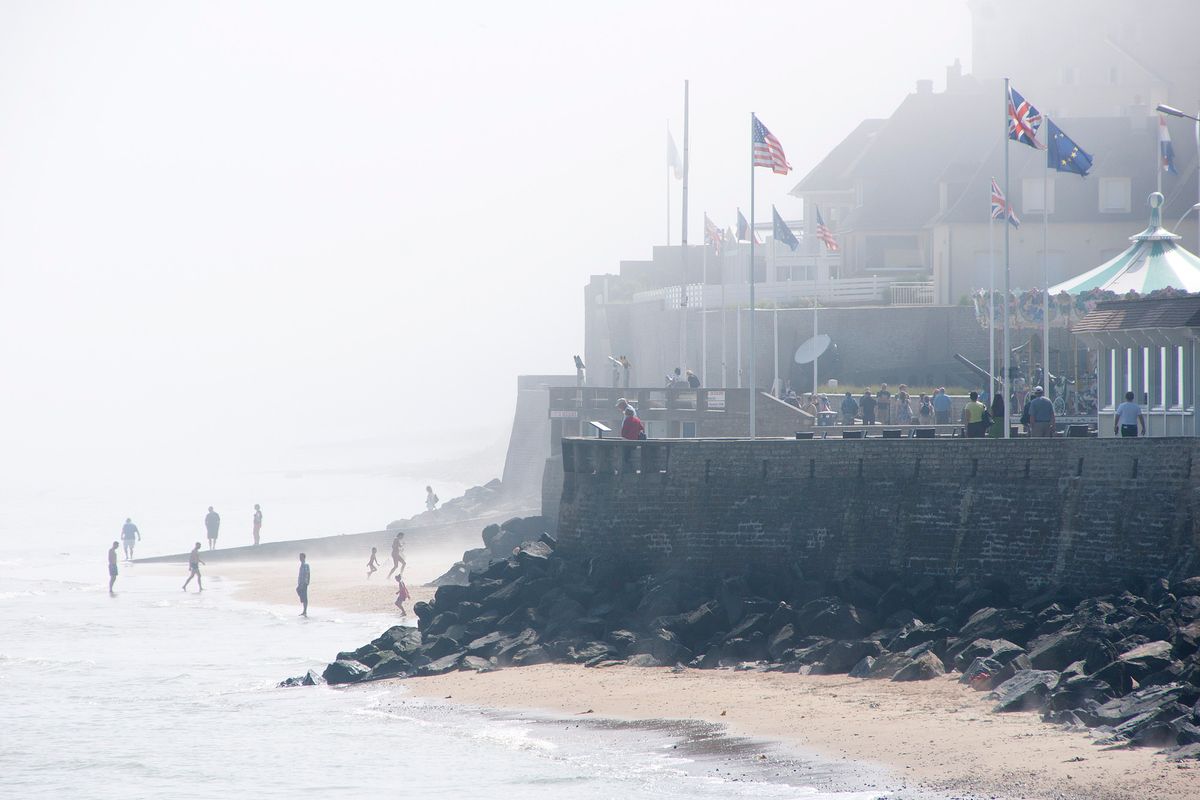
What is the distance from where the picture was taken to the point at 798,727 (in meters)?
19.0

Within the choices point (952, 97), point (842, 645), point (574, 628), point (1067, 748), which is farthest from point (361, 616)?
point (952, 97)

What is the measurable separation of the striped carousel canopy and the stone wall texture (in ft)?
20.3

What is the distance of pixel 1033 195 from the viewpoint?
152 feet

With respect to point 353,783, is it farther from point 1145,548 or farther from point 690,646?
point 1145,548

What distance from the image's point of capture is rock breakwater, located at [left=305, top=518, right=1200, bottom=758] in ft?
58.7

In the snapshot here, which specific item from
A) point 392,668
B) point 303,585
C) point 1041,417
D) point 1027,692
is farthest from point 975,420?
point 303,585

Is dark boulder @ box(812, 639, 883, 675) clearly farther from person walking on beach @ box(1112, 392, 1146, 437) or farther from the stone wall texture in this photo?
person walking on beach @ box(1112, 392, 1146, 437)

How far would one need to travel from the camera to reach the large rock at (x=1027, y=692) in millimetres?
18406

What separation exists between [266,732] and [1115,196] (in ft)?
107

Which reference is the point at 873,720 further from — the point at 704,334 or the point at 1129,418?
the point at 704,334

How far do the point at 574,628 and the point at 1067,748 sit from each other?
30.0 feet

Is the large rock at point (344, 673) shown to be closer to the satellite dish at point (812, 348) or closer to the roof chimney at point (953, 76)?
the satellite dish at point (812, 348)

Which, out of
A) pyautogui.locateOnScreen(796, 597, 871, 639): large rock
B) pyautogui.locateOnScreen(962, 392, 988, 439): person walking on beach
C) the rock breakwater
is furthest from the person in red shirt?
pyautogui.locateOnScreen(962, 392, 988, 439): person walking on beach

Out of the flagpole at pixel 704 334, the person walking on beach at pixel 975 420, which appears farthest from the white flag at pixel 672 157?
the person walking on beach at pixel 975 420
